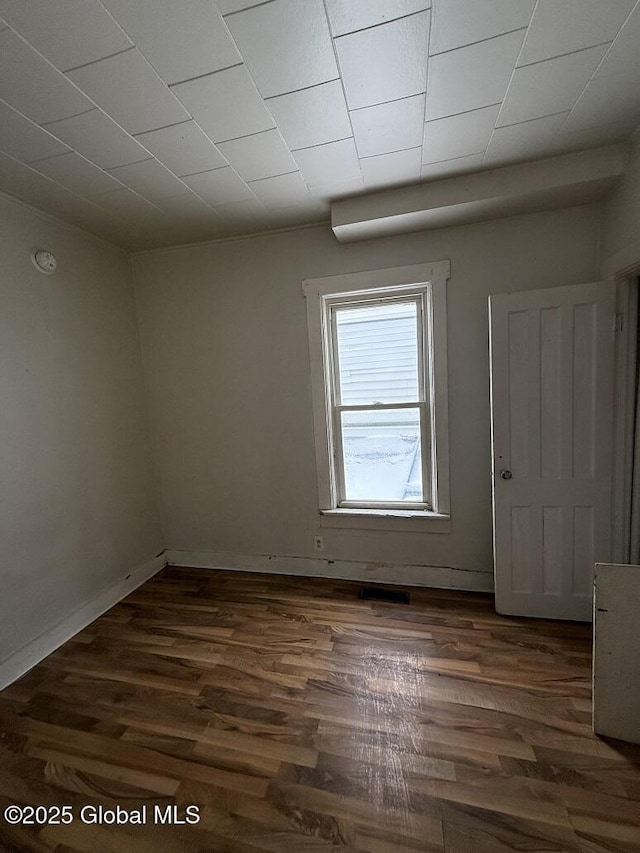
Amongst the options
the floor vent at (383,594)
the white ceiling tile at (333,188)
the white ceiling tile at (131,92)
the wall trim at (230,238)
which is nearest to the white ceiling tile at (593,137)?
the white ceiling tile at (333,188)

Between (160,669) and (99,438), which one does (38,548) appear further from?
(160,669)

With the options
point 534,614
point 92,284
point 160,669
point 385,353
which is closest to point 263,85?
point 385,353

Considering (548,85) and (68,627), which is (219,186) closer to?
(548,85)

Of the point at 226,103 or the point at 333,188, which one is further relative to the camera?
the point at 333,188

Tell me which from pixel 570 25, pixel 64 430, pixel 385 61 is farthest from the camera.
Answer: pixel 64 430

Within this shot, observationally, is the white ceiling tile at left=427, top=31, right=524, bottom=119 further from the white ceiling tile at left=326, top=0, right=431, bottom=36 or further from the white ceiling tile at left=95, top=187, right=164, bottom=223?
the white ceiling tile at left=95, top=187, right=164, bottom=223

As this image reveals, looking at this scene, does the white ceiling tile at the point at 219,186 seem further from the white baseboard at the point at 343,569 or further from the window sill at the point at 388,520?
the white baseboard at the point at 343,569

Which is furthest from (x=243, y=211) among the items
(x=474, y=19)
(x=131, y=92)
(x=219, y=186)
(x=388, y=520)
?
(x=388, y=520)

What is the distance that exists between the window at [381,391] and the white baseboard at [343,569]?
411 millimetres

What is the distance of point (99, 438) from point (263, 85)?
229 centimetres

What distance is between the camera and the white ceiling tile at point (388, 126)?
1.42 metres

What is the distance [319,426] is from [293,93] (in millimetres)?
1825

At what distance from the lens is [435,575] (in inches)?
97.3

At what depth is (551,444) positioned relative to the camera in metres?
2.01
